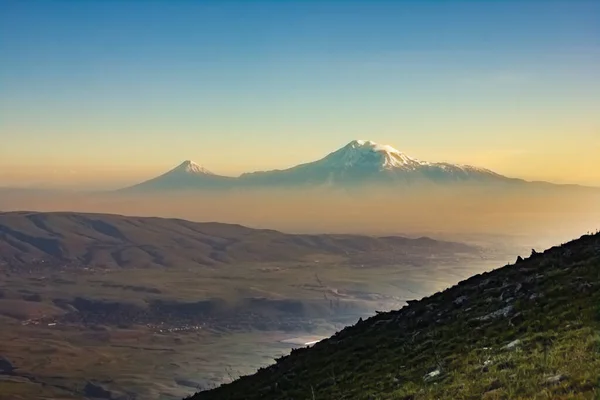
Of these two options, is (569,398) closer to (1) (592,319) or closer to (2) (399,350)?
(1) (592,319)

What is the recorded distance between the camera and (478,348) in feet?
81.2

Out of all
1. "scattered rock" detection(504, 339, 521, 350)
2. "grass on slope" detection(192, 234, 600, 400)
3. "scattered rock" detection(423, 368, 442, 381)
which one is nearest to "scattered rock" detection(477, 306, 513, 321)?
"grass on slope" detection(192, 234, 600, 400)

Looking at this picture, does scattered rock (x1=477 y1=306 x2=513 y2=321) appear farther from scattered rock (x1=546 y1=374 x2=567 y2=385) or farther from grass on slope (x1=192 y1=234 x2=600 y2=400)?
scattered rock (x1=546 y1=374 x2=567 y2=385)

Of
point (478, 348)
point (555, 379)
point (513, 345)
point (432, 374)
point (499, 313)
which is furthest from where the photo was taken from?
point (499, 313)

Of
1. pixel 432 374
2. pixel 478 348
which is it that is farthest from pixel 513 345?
pixel 432 374

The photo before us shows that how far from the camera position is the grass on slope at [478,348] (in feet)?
61.7

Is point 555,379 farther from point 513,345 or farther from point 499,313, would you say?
point 499,313

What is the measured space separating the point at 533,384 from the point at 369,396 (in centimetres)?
813

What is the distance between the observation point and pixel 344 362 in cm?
3275

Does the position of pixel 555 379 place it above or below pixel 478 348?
above

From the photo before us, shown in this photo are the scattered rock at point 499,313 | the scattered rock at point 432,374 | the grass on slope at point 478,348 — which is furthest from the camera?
the scattered rock at point 499,313

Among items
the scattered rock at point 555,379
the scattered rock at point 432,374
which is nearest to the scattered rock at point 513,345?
the scattered rock at point 432,374

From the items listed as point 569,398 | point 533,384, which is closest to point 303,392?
point 533,384

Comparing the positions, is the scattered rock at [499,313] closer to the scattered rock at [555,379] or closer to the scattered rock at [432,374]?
the scattered rock at [432,374]
